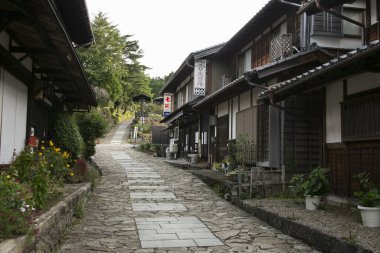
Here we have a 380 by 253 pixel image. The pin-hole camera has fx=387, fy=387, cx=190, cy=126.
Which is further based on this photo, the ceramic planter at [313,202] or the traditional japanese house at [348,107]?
the ceramic planter at [313,202]

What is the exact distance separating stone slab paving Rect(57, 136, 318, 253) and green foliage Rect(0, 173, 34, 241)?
1933 mm

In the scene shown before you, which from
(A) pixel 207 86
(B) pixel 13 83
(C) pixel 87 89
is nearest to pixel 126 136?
(A) pixel 207 86

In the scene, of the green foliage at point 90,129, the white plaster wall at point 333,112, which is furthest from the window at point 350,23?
the green foliage at point 90,129

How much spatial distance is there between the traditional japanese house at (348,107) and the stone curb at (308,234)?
91.9 inches

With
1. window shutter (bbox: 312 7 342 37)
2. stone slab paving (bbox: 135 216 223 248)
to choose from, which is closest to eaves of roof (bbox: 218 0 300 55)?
window shutter (bbox: 312 7 342 37)

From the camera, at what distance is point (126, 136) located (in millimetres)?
52188

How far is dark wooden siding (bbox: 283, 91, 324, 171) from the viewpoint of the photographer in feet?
42.2

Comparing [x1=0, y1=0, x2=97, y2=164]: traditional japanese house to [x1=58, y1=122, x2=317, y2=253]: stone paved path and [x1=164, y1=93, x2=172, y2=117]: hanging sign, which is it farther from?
[x1=164, y1=93, x2=172, y2=117]: hanging sign

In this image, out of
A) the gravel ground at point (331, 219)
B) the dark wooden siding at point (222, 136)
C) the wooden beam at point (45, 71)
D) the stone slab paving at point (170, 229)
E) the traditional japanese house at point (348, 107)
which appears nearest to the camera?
the gravel ground at point (331, 219)

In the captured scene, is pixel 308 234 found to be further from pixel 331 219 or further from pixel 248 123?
pixel 248 123

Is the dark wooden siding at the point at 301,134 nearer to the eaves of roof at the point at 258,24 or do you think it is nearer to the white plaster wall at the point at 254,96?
the white plaster wall at the point at 254,96

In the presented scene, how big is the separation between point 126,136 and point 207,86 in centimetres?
3083

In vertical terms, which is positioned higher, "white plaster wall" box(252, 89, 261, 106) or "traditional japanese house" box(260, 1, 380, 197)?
"white plaster wall" box(252, 89, 261, 106)

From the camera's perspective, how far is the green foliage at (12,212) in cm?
441
